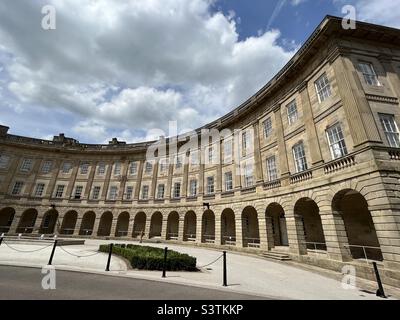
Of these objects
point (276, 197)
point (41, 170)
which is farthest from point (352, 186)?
point (41, 170)

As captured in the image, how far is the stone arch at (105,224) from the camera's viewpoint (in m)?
29.8

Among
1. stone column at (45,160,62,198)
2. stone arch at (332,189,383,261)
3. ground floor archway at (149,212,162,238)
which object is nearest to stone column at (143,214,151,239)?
ground floor archway at (149,212,162,238)

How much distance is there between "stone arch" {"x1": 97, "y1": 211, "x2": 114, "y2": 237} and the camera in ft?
97.7

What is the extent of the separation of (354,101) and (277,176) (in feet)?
24.7

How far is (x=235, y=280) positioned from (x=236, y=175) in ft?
43.1

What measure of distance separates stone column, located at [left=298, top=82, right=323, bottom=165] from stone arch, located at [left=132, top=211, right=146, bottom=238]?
2363cm

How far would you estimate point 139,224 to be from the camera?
95.1 ft

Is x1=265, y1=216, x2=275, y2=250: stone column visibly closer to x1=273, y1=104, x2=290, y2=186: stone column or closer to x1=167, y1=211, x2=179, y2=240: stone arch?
x1=273, y1=104, x2=290, y2=186: stone column

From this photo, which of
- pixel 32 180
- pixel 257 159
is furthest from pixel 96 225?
pixel 257 159

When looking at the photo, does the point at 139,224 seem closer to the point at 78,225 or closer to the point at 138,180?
the point at 138,180

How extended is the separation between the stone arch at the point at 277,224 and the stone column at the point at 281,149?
3.07m

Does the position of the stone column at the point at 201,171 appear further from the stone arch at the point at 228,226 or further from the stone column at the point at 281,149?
the stone column at the point at 281,149
